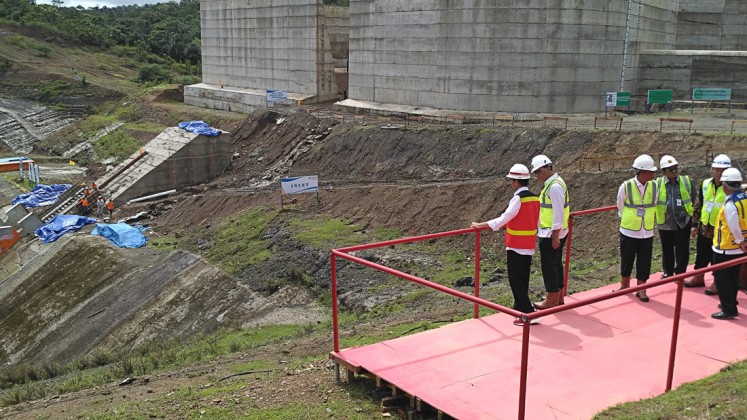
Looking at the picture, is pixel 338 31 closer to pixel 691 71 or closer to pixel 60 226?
pixel 691 71

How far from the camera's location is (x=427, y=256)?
1702cm

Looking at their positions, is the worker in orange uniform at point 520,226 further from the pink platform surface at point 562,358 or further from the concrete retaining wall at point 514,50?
the concrete retaining wall at point 514,50

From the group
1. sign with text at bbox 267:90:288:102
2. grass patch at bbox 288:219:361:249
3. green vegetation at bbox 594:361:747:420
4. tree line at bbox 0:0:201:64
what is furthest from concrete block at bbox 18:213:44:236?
tree line at bbox 0:0:201:64

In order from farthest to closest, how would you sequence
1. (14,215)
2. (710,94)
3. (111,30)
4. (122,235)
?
1. (111,30)
2. (710,94)
3. (14,215)
4. (122,235)

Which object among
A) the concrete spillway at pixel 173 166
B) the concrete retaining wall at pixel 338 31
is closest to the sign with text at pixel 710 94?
the concrete retaining wall at pixel 338 31

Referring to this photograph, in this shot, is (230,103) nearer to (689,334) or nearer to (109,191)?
(109,191)

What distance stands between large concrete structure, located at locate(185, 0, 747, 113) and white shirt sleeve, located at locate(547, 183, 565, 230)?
22111 mm

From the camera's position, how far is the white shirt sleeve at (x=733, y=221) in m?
7.43

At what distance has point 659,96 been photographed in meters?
29.3

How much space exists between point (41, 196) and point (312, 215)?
685 inches

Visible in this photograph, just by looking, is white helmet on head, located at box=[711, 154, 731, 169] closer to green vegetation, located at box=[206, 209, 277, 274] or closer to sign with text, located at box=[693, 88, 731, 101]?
green vegetation, located at box=[206, 209, 277, 274]

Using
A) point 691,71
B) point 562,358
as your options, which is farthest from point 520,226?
point 691,71

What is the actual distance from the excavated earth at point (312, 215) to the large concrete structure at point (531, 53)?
418 cm

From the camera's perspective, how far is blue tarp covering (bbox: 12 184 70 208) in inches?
1206
